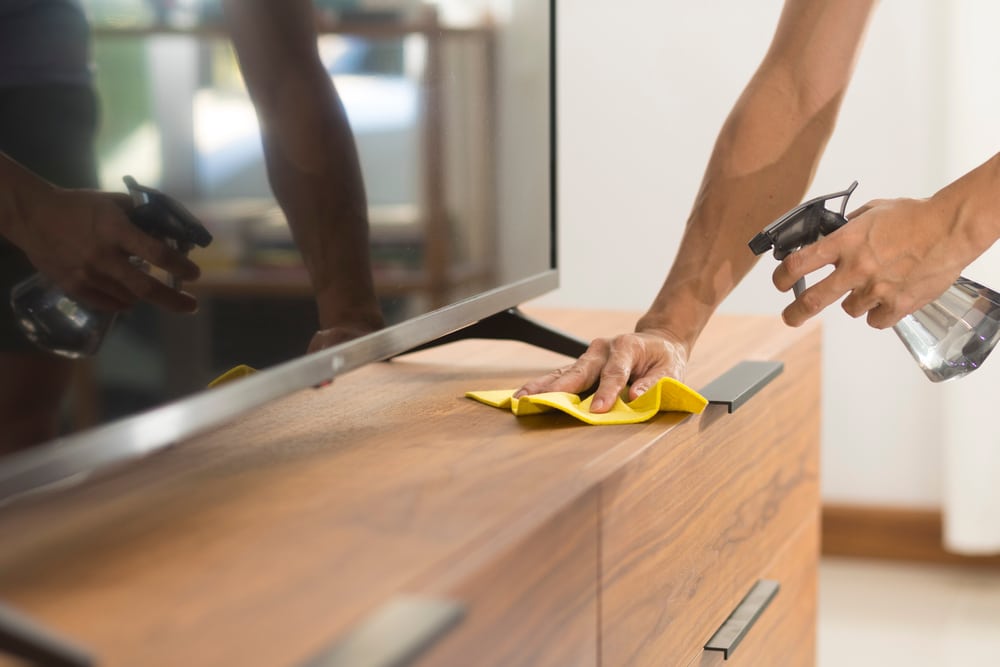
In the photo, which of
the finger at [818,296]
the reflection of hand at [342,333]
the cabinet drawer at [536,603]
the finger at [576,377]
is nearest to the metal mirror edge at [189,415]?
the reflection of hand at [342,333]

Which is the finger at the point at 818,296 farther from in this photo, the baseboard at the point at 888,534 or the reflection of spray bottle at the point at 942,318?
the baseboard at the point at 888,534

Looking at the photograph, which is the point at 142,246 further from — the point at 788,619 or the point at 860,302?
the point at 788,619

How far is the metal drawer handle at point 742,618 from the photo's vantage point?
1188mm

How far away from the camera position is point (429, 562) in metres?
0.70

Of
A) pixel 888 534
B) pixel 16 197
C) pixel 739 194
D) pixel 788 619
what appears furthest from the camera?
pixel 888 534

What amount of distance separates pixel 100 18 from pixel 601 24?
2.02 meters

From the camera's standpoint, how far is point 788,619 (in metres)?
1.53

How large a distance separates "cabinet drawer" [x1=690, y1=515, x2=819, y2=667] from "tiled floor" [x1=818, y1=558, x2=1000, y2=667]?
1.64 ft

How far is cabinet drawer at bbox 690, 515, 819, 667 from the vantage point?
1316mm

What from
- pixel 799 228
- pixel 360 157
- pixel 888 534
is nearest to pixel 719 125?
pixel 888 534

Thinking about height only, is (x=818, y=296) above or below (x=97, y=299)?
below

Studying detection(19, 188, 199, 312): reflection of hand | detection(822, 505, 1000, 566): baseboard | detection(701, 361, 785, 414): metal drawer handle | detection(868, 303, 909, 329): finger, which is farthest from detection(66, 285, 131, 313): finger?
detection(822, 505, 1000, 566): baseboard

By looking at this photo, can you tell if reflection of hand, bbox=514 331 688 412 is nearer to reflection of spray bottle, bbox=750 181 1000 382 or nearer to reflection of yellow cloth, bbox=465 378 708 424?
reflection of yellow cloth, bbox=465 378 708 424

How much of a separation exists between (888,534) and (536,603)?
1949mm
